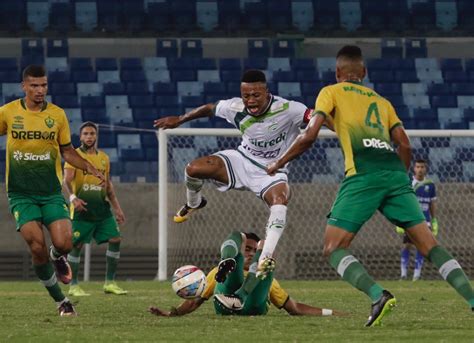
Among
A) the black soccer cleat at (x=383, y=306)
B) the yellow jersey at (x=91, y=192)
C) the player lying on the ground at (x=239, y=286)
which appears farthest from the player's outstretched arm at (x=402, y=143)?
the yellow jersey at (x=91, y=192)

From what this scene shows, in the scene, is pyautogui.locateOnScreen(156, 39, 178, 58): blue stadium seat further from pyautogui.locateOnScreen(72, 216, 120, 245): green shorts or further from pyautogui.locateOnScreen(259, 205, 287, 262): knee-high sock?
pyautogui.locateOnScreen(259, 205, 287, 262): knee-high sock

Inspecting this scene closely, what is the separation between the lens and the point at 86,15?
30.2 meters

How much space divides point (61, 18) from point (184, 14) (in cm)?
303

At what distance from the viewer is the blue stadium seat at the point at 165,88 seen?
28172 millimetres

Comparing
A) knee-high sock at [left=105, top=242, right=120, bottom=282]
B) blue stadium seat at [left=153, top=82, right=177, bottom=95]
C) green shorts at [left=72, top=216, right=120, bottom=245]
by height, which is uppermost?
blue stadium seat at [left=153, top=82, right=177, bottom=95]

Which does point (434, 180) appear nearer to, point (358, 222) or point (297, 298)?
point (297, 298)

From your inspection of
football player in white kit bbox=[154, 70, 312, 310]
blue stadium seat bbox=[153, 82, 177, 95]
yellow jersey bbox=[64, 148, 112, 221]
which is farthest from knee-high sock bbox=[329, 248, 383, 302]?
blue stadium seat bbox=[153, 82, 177, 95]

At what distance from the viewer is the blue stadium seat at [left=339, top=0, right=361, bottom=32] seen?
30.4 metres

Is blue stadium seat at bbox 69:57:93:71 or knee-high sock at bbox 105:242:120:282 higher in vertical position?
blue stadium seat at bbox 69:57:93:71

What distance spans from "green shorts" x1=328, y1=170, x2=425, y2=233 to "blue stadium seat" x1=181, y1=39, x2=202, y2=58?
20929mm

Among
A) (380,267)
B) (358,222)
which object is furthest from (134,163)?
(358,222)

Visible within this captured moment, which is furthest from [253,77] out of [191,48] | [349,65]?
[191,48]

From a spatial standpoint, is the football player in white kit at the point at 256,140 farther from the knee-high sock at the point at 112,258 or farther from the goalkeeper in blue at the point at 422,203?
the goalkeeper in blue at the point at 422,203

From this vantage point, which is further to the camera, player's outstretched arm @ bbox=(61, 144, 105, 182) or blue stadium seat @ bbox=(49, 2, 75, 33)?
blue stadium seat @ bbox=(49, 2, 75, 33)
